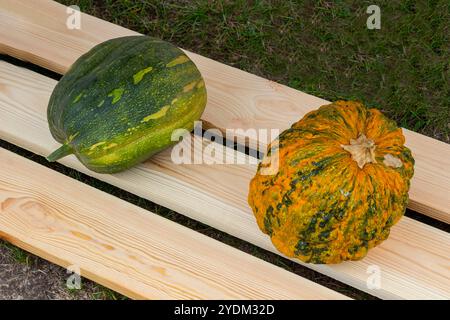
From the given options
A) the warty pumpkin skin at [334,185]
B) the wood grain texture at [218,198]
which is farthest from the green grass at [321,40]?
the warty pumpkin skin at [334,185]

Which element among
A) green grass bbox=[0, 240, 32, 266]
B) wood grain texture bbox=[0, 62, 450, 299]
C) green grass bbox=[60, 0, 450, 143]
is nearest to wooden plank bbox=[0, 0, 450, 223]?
wood grain texture bbox=[0, 62, 450, 299]

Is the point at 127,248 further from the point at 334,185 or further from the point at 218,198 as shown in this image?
the point at 334,185

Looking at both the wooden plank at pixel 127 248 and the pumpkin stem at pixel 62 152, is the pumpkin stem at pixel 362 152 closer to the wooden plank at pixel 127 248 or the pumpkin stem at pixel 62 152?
the wooden plank at pixel 127 248

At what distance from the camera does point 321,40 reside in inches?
95.6

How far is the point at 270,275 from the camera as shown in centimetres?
181

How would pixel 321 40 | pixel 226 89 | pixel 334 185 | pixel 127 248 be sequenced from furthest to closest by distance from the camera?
1. pixel 321 40
2. pixel 226 89
3. pixel 127 248
4. pixel 334 185

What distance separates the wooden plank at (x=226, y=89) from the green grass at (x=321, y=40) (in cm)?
34

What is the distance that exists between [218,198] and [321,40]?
0.88 m

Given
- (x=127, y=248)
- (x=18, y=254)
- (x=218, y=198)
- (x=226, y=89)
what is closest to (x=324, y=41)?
(x=226, y=89)

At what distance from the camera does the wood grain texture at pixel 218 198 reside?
1.79 meters

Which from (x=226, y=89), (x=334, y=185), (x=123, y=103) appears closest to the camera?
(x=334, y=185)

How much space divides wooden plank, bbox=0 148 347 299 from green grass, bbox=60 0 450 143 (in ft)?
2.62
